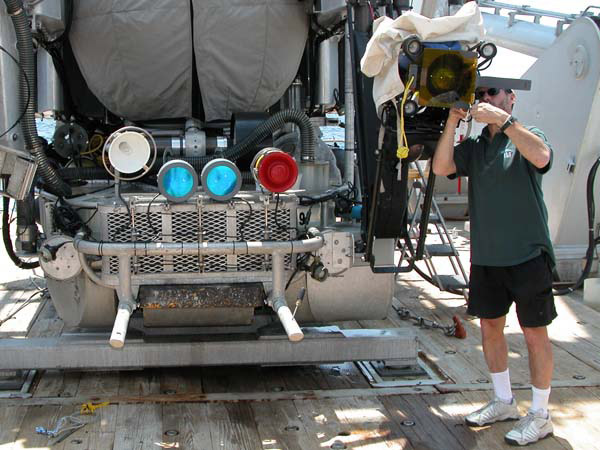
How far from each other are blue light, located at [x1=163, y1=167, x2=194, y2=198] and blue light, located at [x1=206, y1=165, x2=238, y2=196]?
0.36 ft

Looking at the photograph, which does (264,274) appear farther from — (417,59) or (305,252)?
(417,59)

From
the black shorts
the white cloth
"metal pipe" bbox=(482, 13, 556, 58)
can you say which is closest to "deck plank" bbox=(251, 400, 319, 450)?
the black shorts

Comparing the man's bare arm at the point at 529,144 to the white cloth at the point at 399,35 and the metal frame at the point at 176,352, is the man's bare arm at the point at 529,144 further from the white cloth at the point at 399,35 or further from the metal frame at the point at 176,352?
the metal frame at the point at 176,352

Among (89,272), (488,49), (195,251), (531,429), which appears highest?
(488,49)

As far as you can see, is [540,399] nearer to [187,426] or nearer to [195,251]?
[187,426]

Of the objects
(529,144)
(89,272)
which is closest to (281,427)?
(89,272)

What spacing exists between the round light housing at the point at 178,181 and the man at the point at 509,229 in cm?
Result: 127

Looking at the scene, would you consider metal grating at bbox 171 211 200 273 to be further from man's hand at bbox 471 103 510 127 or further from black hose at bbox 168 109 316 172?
man's hand at bbox 471 103 510 127

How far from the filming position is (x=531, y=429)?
12.0 ft

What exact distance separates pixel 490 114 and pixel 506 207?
489mm

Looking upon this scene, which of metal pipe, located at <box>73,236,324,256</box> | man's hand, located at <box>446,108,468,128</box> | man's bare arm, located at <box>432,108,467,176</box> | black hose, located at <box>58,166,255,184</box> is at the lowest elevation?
metal pipe, located at <box>73,236,324,256</box>

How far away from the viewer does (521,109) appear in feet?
25.4

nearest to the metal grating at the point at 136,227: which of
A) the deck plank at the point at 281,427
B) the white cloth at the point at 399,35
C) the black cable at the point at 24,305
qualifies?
the deck plank at the point at 281,427

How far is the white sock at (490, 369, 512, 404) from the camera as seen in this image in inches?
153
